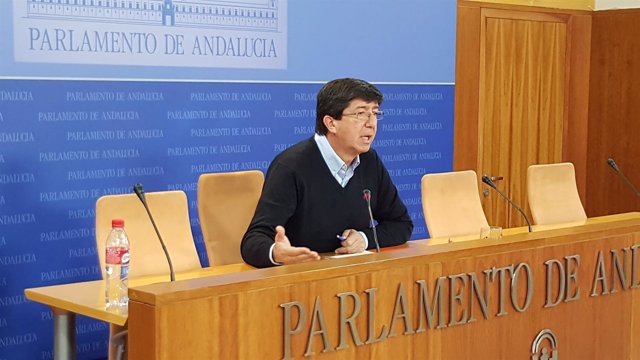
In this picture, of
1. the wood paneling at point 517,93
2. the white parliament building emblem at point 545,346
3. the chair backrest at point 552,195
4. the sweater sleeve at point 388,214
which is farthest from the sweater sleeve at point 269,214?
the wood paneling at point 517,93

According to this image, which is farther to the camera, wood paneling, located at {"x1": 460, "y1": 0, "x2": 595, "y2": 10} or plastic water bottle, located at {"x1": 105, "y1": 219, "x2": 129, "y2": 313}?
wood paneling, located at {"x1": 460, "y1": 0, "x2": 595, "y2": 10}

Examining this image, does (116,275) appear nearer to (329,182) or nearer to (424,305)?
(329,182)

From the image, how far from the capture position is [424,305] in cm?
298

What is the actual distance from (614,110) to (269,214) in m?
4.70

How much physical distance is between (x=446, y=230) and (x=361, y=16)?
1.81 meters

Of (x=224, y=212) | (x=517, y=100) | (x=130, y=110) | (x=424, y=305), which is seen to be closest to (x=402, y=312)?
(x=424, y=305)

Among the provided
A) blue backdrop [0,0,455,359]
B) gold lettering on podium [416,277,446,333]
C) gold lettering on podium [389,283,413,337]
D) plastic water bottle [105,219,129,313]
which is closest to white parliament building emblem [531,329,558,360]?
gold lettering on podium [416,277,446,333]

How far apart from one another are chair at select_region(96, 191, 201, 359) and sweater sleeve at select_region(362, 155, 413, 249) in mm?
837

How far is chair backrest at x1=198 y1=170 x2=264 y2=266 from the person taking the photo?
4.62 meters

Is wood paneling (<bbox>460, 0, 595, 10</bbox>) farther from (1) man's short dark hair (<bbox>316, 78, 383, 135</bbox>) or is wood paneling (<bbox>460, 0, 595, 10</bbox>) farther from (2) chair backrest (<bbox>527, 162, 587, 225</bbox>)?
(1) man's short dark hair (<bbox>316, 78, 383, 135</bbox>)

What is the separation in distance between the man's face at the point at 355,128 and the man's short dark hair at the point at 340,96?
2 centimetres

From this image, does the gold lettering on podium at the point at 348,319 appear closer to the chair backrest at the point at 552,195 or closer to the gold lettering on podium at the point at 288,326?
the gold lettering on podium at the point at 288,326

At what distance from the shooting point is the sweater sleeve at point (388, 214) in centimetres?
427

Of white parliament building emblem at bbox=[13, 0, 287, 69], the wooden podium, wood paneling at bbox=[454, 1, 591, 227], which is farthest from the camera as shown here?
wood paneling at bbox=[454, 1, 591, 227]
